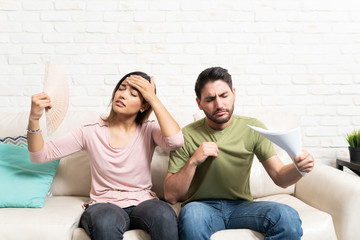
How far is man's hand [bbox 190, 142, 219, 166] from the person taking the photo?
1.58 m

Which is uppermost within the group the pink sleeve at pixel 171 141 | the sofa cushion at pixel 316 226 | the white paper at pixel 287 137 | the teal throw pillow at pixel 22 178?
the white paper at pixel 287 137

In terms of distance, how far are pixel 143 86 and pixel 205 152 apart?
1.46 feet

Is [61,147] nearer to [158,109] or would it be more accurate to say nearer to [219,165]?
[158,109]

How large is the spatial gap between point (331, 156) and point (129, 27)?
66.9 inches

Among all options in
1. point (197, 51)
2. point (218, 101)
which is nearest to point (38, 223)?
point (218, 101)

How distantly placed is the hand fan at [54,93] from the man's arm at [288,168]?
3.26 ft

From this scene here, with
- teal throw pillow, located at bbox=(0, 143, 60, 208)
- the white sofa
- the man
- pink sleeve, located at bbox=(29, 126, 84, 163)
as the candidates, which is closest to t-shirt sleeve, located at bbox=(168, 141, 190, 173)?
the man

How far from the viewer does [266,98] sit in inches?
101

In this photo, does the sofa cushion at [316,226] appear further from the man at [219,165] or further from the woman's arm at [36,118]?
the woman's arm at [36,118]

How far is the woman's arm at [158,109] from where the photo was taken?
1.69 metres

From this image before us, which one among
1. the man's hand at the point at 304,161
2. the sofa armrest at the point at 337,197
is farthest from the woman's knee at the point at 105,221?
the sofa armrest at the point at 337,197

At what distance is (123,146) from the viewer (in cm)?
180

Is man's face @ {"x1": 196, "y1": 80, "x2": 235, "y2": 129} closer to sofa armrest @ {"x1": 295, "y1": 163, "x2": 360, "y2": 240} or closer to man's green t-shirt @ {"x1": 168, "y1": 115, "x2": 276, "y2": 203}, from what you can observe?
man's green t-shirt @ {"x1": 168, "y1": 115, "x2": 276, "y2": 203}

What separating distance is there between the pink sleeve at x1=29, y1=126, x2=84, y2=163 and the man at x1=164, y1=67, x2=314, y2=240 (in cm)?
48
